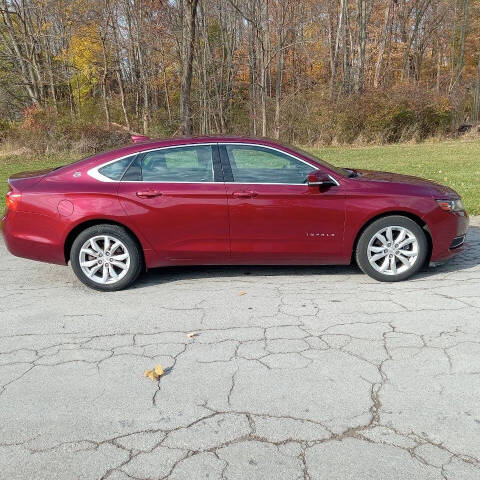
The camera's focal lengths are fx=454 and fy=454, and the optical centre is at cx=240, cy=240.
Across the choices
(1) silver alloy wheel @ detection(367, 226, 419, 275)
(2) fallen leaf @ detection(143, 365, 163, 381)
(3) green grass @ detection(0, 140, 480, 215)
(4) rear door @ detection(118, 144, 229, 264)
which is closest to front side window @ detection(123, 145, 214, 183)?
(4) rear door @ detection(118, 144, 229, 264)

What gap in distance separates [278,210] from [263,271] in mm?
869

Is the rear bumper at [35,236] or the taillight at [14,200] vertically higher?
the taillight at [14,200]

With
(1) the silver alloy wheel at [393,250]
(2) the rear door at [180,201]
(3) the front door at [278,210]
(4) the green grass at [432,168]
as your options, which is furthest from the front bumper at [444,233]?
(4) the green grass at [432,168]

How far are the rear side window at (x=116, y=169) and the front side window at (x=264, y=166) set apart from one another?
1.08m

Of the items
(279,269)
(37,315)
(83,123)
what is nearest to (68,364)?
(37,315)

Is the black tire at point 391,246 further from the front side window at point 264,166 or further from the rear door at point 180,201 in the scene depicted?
the rear door at point 180,201

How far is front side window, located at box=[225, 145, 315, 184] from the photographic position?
4723 mm

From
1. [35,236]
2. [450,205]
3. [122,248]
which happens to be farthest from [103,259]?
[450,205]

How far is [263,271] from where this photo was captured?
5203mm

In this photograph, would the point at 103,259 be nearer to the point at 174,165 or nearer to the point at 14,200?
the point at 14,200

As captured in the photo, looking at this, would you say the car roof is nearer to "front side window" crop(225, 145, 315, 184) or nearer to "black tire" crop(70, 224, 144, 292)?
"front side window" crop(225, 145, 315, 184)

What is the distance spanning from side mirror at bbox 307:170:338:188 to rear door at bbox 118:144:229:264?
0.90m

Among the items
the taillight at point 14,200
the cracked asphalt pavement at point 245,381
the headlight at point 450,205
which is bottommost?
the cracked asphalt pavement at point 245,381

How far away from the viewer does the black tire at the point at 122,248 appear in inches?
183
